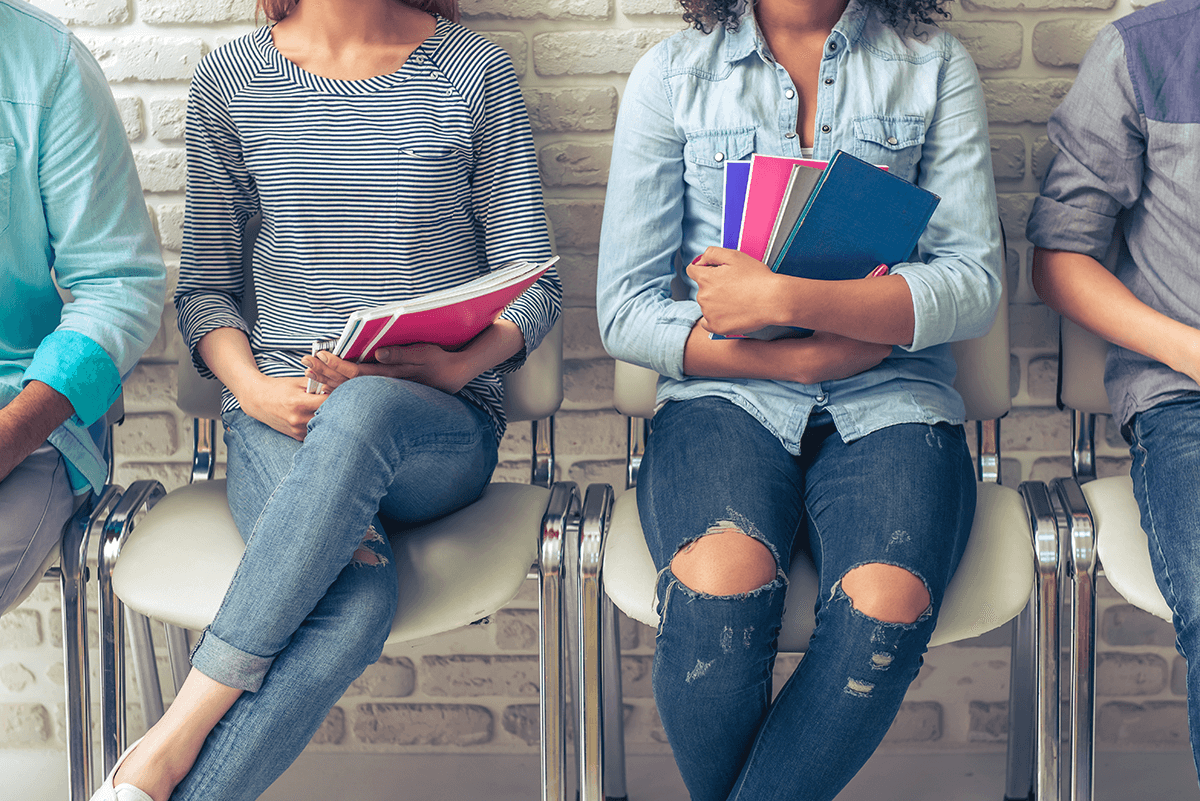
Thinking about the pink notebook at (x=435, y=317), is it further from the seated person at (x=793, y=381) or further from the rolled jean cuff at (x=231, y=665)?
the rolled jean cuff at (x=231, y=665)

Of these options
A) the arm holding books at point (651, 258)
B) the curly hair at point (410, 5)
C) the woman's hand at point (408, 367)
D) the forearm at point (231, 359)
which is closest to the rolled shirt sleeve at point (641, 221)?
the arm holding books at point (651, 258)

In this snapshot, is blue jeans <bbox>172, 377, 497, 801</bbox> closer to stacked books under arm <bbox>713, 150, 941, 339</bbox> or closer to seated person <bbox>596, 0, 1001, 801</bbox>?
seated person <bbox>596, 0, 1001, 801</bbox>

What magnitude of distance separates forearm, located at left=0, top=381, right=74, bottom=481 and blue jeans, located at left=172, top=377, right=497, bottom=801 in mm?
345

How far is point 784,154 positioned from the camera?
1.38 metres

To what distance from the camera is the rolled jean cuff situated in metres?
1.07

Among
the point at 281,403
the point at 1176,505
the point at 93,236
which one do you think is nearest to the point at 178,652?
the point at 281,403

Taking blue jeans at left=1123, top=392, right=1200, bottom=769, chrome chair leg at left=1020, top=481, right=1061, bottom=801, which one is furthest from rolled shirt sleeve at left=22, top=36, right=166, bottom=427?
blue jeans at left=1123, top=392, right=1200, bottom=769

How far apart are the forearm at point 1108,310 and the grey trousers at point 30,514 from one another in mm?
1347

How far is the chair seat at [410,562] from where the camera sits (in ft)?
4.02

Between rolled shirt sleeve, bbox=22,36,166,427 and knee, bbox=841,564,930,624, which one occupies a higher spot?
rolled shirt sleeve, bbox=22,36,166,427

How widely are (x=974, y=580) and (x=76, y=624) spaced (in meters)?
1.11

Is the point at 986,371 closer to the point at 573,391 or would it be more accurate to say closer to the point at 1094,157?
the point at 1094,157

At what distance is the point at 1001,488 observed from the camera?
142 centimetres

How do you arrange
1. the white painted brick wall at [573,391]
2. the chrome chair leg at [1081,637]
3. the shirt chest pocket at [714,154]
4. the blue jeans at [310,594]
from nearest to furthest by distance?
the blue jeans at [310,594], the chrome chair leg at [1081,637], the shirt chest pocket at [714,154], the white painted brick wall at [573,391]
